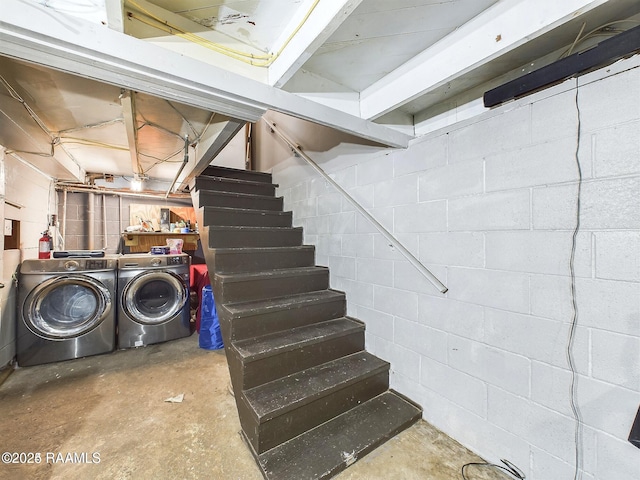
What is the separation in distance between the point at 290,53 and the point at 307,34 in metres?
0.12

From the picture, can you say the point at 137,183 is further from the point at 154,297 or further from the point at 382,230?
the point at 382,230

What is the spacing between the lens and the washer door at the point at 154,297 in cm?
260

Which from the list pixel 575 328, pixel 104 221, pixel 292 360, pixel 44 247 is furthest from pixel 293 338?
pixel 104 221

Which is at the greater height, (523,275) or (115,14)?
(115,14)

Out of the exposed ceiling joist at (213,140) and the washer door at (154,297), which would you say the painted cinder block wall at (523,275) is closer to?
the exposed ceiling joist at (213,140)

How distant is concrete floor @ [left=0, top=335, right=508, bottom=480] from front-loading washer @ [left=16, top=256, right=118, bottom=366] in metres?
0.19

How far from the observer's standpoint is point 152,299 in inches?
111

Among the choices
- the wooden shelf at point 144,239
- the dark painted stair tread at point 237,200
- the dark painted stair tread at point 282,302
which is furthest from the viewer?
the wooden shelf at point 144,239

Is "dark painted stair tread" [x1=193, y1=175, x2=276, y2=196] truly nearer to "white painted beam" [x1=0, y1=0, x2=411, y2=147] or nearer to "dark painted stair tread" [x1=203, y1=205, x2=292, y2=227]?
"dark painted stair tread" [x1=203, y1=205, x2=292, y2=227]

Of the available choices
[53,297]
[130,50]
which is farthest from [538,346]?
[53,297]

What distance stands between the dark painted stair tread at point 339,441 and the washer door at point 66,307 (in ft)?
7.28

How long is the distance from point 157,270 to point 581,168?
3303 millimetres

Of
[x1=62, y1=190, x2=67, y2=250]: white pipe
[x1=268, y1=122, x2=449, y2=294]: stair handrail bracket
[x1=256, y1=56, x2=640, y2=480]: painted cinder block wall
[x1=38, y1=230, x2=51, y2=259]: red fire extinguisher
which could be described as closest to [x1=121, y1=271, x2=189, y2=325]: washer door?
[x1=38, y1=230, x2=51, y2=259]: red fire extinguisher

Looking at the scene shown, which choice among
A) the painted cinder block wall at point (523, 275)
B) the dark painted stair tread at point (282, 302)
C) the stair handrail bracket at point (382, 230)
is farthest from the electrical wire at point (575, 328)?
the dark painted stair tread at point (282, 302)
